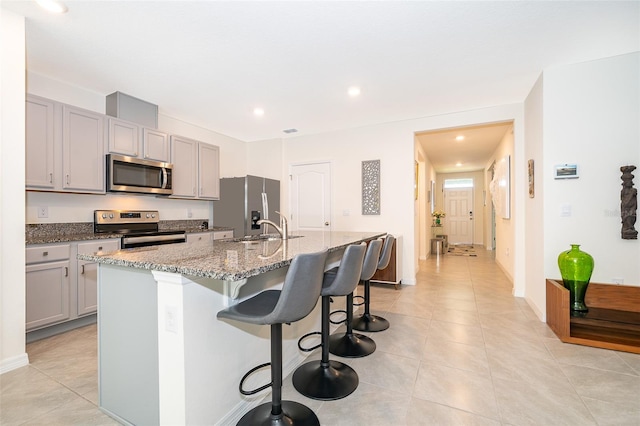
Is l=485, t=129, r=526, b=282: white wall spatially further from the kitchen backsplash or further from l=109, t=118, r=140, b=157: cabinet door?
the kitchen backsplash

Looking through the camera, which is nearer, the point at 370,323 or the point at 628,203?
the point at 628,203

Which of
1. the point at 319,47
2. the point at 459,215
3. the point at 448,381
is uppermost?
the point at 319,47

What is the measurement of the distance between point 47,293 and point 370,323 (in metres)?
3.03

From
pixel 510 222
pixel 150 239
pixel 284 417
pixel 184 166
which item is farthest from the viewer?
pixel 510 222

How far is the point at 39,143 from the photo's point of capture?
2674 mm

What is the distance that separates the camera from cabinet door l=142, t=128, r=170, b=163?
362 centimetres

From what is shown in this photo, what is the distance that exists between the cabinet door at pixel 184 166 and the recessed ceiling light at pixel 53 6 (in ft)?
6.43

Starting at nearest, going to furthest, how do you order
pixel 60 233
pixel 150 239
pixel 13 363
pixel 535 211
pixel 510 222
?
Result: pixel 13 363
pixel 60 233
pixel 535 211
pixel 150 239
pixel 510 222

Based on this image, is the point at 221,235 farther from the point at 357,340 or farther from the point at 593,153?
the point at 593,153

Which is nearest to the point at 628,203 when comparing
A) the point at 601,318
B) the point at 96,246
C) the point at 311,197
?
the point at 601,318

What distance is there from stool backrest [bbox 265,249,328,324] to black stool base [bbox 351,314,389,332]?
1.60 metres

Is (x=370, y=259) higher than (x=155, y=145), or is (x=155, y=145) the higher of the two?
(x=155, y=145)

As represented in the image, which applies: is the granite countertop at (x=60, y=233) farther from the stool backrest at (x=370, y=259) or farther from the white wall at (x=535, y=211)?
the white wall at (x=535, y=211)

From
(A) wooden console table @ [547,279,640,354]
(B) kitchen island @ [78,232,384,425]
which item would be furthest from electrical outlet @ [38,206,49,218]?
(A) wooden console table @ [547,279,640,354]
